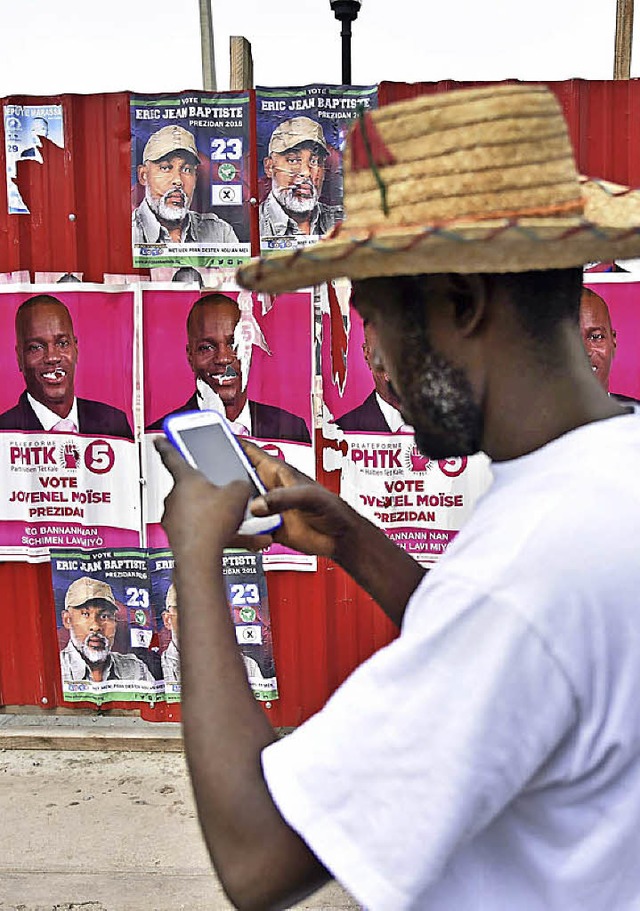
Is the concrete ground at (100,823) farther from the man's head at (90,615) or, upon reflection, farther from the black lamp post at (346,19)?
the black lamp post at (346,19)

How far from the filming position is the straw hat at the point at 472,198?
3.79ft

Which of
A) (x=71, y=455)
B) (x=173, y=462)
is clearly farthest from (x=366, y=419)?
(x=173, y=462)

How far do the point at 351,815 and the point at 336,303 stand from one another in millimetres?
2928

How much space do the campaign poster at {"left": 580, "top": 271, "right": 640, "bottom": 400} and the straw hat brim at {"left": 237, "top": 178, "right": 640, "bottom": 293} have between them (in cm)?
250

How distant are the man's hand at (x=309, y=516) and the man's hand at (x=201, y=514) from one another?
34 centimetres

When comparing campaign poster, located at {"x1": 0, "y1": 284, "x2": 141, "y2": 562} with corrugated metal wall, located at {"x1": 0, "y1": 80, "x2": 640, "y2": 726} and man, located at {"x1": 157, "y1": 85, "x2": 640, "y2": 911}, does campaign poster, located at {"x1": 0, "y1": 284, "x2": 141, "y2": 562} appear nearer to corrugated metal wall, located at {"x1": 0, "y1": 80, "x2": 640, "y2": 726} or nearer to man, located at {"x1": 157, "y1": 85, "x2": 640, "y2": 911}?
corrugated metal wall, located at {"x1": 0, "y1": 80, "x2": 640, "y2": 726}

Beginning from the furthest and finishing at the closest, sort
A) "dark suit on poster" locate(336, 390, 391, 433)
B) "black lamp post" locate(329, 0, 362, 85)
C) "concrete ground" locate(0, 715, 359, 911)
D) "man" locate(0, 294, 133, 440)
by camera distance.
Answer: "black lamp post" locate(329, 0, 362, 85)
"man" locate(0, 294, 133, 440)
"dark suit on poster" locate(336, 390, 391, 433)
"concrete ground" locate(0, 715, 359, 911)

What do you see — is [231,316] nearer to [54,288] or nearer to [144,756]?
[54,288]

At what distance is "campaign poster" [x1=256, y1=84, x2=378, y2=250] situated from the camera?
3.67 meters

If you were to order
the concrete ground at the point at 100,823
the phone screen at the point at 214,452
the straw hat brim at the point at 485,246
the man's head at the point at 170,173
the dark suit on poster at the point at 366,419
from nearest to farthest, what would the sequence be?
the straw hat brim at the point at 485,246 < the phone screen at the point at 214,452 < the concrete ground at the point at 100,823 < the man's head at the point at 170,173 < the dark suit on poster at the point at 366,419

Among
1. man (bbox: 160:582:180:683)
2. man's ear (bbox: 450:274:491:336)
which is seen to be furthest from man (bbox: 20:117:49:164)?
man's ear (bbox: 450:274:491:336)

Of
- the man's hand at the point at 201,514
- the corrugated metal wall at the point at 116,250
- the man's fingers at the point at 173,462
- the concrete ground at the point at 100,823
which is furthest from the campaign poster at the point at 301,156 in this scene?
the man's hand at the point at 201,514

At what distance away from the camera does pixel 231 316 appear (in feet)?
12.7

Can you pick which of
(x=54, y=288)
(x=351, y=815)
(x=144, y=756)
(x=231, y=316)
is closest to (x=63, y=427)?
(x=54, y=288)
